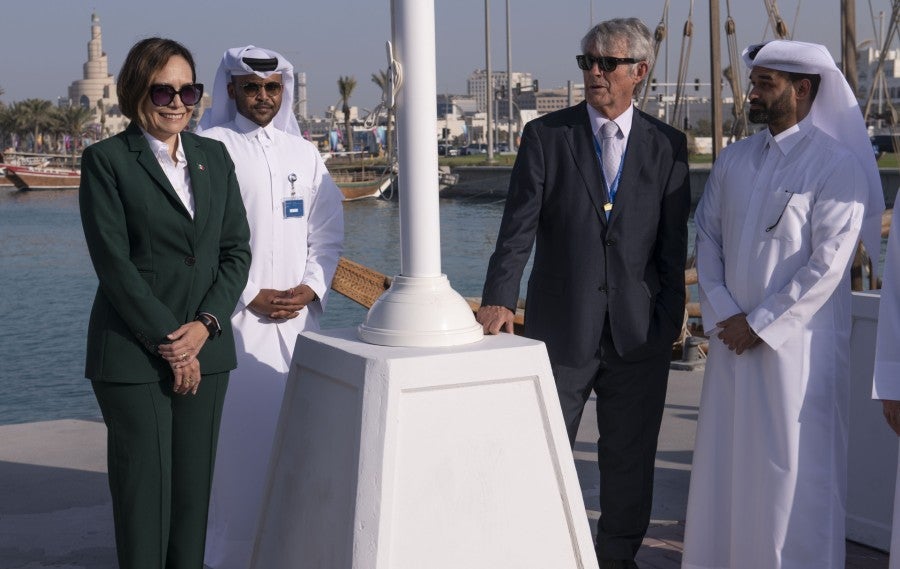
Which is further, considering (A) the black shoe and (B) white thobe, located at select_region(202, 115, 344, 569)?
(B) white thobe, located at select_region(202, 115, 344, 569)

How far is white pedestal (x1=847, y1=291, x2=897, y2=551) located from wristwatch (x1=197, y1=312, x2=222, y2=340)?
228 cm

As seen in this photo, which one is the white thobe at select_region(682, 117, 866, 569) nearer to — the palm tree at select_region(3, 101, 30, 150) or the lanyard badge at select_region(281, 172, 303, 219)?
the lanyard badge at select_region(281, 172, 303, 219)

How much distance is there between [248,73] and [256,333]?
32.7 inches

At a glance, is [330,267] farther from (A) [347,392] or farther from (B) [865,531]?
(B) [865,531]

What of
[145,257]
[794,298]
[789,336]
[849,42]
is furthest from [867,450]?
[849,42]

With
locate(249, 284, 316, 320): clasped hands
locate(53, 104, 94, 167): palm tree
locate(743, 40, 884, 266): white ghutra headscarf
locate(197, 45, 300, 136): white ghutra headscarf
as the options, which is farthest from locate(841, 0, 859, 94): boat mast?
locate(53, 104, 94, 167): palm tree

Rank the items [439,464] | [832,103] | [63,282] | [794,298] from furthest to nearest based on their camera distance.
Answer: [63,282], [832,103], [794,298], [439,464]

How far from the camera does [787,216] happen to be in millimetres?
3549

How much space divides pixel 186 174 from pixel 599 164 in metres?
1.25

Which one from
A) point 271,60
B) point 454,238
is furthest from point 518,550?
point 454,238

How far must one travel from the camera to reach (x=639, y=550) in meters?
4.20

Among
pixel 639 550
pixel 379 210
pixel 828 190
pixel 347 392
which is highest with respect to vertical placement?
pixel 828 190

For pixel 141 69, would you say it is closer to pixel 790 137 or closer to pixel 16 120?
pixel 790 137

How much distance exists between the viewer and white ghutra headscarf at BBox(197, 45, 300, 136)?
389 cm
